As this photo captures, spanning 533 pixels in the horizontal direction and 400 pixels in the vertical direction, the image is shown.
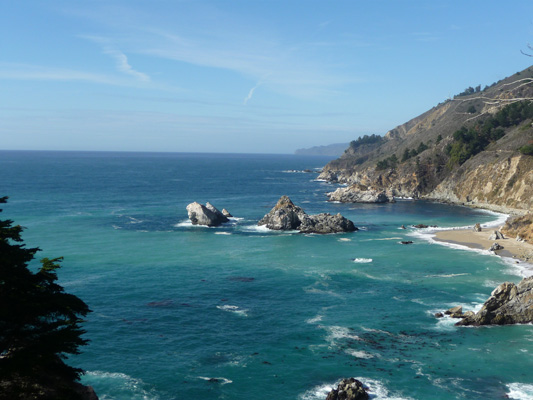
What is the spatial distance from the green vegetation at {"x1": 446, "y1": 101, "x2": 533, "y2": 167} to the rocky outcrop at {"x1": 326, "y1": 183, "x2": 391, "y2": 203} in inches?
1223

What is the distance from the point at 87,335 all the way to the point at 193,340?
1101cm

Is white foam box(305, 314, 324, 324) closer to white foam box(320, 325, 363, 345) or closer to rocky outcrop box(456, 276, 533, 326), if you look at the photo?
white foam box(320, 325, 363, 345)

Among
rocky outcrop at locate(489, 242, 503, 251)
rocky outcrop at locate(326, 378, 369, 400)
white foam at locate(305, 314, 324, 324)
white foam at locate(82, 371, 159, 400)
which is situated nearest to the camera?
rocky outcrop at locate(326, 378, 369, 400)

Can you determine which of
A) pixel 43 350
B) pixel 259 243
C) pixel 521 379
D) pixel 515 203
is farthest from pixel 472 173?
pixel 43 350

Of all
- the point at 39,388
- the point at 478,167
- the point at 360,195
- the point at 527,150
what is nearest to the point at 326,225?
the point at 360,195

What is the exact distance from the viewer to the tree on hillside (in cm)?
2170

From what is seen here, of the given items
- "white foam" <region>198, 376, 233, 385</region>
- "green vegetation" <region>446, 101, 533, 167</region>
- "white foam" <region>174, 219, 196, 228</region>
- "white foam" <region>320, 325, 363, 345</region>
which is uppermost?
"green vegetation" <region>446, 101, 533, 167</region>

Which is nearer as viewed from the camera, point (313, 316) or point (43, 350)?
point (43, 350)

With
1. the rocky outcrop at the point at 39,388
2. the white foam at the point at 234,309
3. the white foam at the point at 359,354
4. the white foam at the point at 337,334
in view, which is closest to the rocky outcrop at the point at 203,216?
the white foam at the point at 234,309

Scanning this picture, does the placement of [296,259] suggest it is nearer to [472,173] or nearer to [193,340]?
[193,340]

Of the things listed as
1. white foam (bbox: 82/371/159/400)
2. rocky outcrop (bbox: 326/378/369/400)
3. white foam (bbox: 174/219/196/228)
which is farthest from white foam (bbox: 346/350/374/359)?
white foam (bbox: 174/219/196/228)

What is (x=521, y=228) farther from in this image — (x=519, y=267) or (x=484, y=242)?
(x=519, y=267)

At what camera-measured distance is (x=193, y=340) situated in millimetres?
46188

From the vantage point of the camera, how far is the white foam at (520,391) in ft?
119
